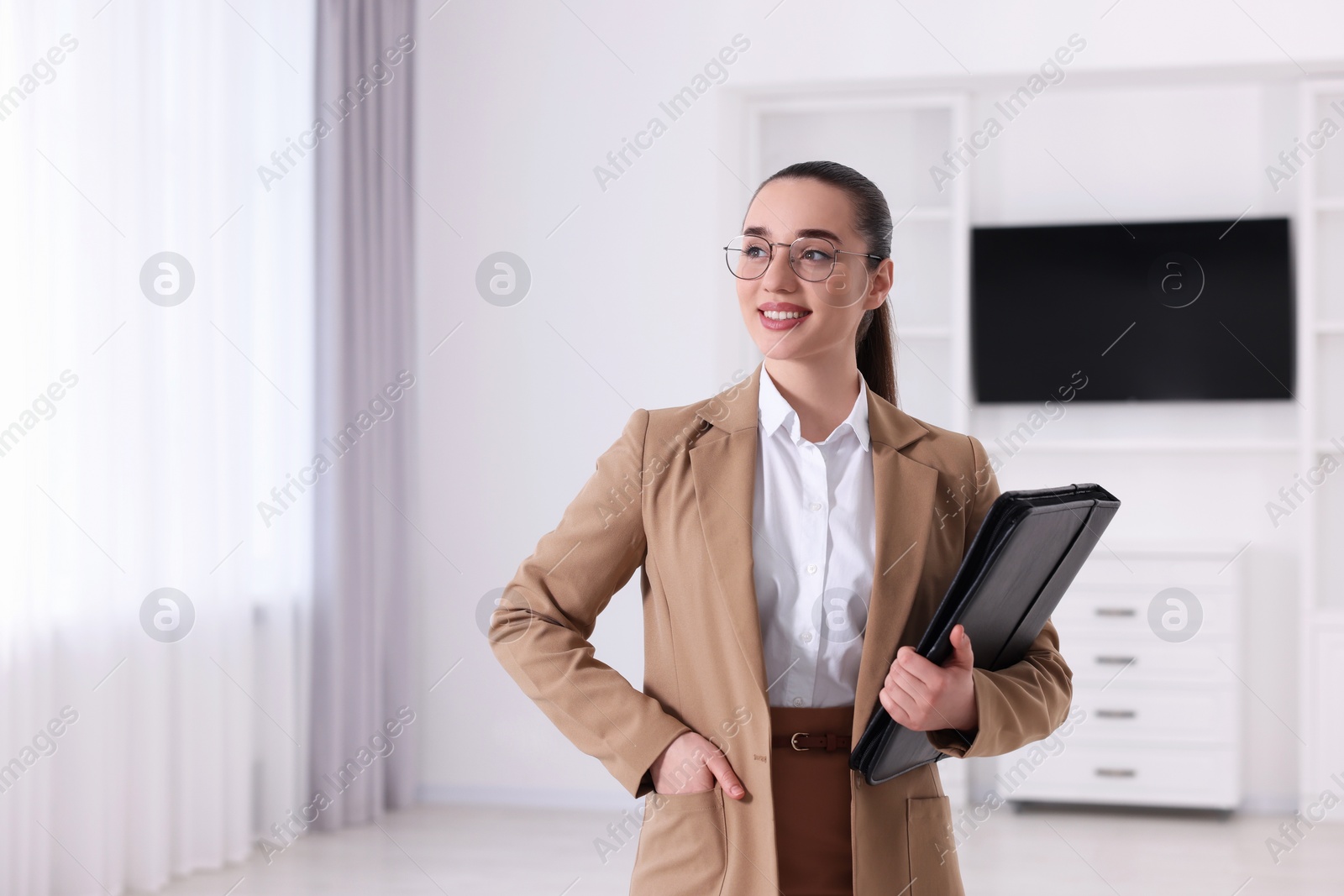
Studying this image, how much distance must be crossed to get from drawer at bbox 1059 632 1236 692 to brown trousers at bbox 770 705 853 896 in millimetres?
3130

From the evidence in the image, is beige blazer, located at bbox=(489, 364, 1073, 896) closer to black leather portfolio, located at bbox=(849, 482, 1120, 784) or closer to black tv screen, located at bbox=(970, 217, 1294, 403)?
black leather portfolio, located at bbox=(849, 482, 1120, 784)

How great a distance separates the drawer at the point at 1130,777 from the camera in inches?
159

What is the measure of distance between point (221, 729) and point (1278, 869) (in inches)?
130

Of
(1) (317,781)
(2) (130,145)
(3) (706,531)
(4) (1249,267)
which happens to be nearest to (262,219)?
(2) (130,145)

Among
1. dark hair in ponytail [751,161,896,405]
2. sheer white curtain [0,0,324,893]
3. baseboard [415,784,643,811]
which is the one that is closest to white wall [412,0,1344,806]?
baseboard [415,784,643,811]

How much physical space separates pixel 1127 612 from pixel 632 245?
2244mm

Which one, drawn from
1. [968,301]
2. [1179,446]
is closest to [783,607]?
[968,301]

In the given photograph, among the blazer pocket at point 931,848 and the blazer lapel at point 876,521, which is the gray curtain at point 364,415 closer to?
the blazer lapel at point 876,521

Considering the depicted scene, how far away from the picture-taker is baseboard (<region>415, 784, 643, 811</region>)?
4.32 meters

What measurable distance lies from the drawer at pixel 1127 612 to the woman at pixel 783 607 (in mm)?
3058

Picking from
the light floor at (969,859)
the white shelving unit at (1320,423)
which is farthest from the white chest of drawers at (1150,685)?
the white shelving unit at (1320,423)

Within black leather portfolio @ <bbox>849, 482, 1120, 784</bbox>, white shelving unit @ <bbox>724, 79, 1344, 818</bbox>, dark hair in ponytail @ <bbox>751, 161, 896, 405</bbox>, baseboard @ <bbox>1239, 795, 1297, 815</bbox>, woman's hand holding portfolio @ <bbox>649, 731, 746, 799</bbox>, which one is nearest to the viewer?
black leather portfolio @ <bbox>849, 482, 1120, 784</bbox>

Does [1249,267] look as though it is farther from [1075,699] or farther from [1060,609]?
[1075,699]

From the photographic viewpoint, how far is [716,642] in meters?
1.15
